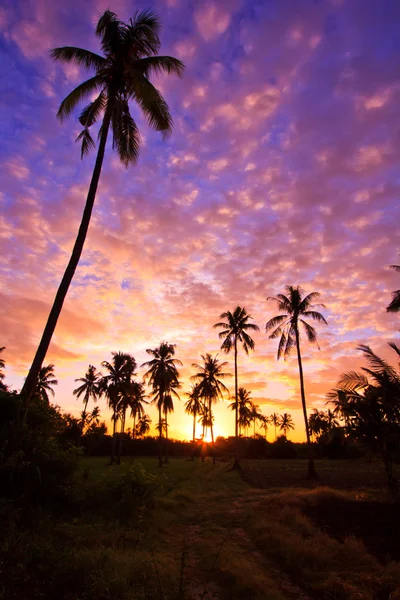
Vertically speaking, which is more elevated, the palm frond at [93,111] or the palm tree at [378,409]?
the palm frond at [93,111]

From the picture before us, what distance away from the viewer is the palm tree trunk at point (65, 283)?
9.86 m

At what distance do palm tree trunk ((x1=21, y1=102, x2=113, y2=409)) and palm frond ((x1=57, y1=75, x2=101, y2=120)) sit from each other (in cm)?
91

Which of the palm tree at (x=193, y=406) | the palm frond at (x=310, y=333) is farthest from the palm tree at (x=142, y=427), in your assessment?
the palm frond at (x=310, y=333)

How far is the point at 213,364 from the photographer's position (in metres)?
46.0

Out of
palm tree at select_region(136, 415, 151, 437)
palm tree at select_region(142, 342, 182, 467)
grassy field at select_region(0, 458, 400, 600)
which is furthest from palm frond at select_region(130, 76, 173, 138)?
palm tree at select_region(136, 415, 151, 437)

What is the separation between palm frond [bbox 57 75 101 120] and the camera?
40.4ft

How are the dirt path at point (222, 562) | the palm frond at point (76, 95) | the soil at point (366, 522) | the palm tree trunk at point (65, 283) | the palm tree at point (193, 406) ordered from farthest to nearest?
the palm tree at point (193, 406) < the palm frond at point (76, 95) < the palm tree trunk at point (65, 283) < the soil at point (366, 522) < the dirt path at point (222, 562)

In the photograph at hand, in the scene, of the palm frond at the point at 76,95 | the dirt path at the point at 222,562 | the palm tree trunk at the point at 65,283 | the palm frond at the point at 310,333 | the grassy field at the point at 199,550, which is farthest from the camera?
the palm frond at the point at 310,333

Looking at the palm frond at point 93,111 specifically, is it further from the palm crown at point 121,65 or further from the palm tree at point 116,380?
the palm tree at point 116,380

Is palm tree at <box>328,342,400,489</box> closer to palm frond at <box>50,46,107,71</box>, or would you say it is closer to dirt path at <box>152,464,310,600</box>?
dirt path at <box>152,464,310,600</box>

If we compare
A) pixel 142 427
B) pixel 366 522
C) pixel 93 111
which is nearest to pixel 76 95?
pixel 93 111

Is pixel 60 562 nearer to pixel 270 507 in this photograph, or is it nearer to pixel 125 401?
pixel 270 507

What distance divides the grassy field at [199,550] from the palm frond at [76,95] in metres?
12.1

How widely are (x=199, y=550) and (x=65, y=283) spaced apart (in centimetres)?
804
